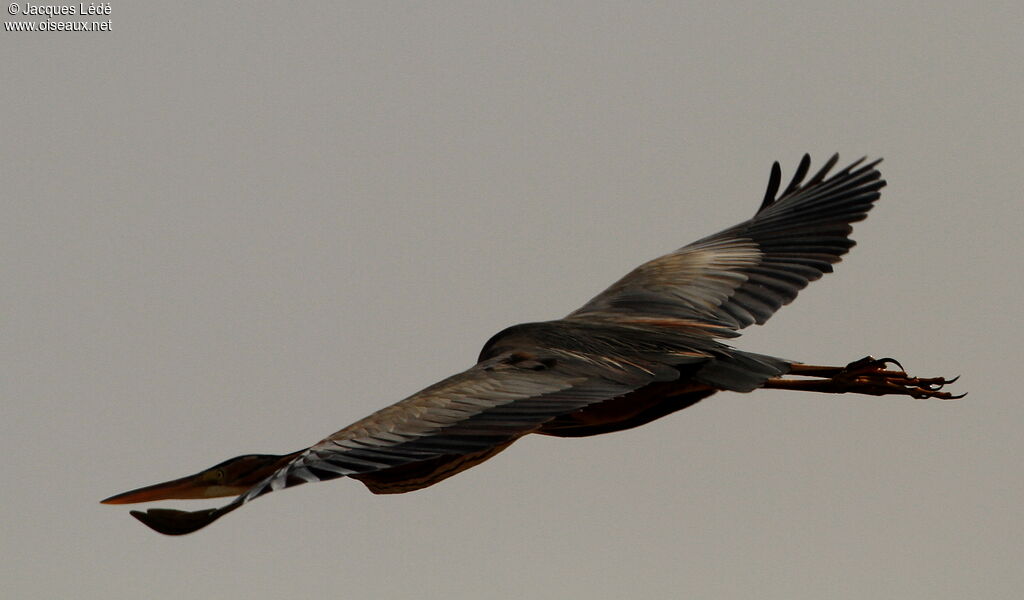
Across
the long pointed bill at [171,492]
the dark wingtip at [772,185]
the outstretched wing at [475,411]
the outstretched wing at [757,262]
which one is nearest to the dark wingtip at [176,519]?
the outstretched wing at [475,411]

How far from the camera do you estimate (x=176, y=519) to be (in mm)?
5848

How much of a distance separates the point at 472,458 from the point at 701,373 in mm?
1381

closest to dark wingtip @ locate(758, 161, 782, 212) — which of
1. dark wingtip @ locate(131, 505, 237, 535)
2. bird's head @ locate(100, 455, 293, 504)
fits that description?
bird's head @ locate(100, 455, 293, 504)

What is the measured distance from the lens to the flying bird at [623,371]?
649 cm

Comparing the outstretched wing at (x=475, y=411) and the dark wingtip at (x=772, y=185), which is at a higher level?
the dark wingtip at (x=772, y=185)

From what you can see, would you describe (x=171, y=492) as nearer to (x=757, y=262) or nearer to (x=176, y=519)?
(x=176, y=519)

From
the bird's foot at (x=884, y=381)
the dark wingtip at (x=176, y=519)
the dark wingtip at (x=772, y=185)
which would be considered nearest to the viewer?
the dark wingtip at (x=176, y=519)

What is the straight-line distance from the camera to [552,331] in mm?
7742

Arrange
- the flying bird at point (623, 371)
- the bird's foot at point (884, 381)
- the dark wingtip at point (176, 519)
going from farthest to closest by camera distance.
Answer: the bird's foot at point (884, 381)
the flying bird at point (623, 371)
the dark wingtip at point (176, 519)

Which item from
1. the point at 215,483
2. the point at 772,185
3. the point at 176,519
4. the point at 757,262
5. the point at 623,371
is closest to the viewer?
the point at 176,519

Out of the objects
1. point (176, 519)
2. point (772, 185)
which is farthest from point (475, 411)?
point (772, 185)

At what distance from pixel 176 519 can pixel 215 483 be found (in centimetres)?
82

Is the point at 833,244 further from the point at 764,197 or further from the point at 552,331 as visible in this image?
the point at 552,331

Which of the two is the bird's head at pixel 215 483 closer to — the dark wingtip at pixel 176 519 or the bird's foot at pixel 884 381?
the dark wingtip at pixel 176 519
